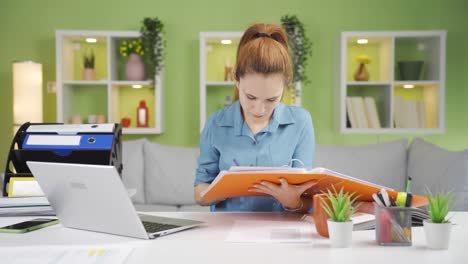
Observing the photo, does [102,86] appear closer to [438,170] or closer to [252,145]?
[438,170]

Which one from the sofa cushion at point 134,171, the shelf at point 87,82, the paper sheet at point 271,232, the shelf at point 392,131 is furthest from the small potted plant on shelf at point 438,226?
the shelf at point 87,82

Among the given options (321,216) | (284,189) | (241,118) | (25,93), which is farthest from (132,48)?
(321,216)

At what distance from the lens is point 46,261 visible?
1.19 meters

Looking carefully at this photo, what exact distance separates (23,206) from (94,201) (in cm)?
48

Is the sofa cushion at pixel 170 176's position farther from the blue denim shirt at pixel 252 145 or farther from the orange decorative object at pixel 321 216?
the orange decorative object at pixel 321 216

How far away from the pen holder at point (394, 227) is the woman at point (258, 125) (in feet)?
1.65

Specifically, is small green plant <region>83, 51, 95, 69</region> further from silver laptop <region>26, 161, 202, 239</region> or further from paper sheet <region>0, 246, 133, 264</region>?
paper sheet <region>0, 246, 133, 264</region>

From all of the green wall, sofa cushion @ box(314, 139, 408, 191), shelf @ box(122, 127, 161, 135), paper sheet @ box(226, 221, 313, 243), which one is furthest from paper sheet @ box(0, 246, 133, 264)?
the green wall

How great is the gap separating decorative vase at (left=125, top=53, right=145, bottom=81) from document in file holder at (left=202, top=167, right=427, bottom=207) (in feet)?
9.57

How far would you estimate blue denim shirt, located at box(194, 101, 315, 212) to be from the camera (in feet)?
6.62

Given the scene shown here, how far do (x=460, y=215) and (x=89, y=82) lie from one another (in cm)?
330

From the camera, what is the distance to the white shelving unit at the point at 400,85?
4332mm

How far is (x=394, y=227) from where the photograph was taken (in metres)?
1.33

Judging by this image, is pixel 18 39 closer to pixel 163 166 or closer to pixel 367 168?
pixel 163 166
